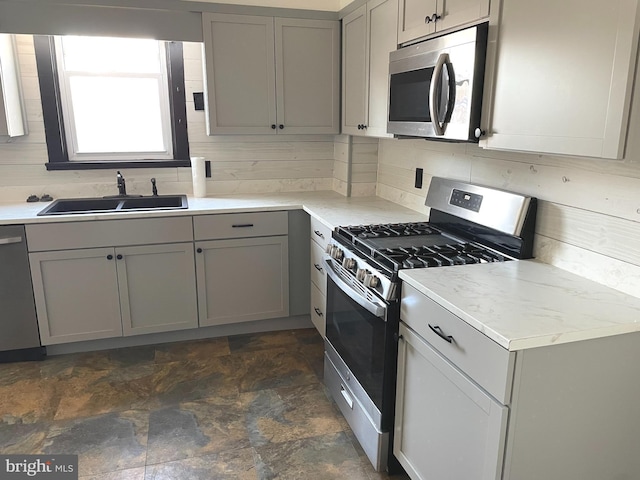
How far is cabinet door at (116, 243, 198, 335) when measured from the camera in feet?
9.65

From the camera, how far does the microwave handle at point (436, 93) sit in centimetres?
186

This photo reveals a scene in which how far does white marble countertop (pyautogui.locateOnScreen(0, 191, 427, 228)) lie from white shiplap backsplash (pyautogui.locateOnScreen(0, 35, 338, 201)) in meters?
0.15

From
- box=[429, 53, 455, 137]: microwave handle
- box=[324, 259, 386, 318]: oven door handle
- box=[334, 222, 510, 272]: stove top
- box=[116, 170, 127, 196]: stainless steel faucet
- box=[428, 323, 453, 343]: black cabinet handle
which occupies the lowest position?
box=[324, 259, 386, 318]: oven door handle

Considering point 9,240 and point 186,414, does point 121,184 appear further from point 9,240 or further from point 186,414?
point 186,414

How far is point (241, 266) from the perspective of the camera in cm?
313

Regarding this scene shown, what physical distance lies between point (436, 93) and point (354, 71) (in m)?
1.25

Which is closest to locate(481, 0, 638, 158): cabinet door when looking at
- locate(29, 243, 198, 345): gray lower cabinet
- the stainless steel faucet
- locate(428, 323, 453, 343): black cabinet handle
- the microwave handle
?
the microwave handle

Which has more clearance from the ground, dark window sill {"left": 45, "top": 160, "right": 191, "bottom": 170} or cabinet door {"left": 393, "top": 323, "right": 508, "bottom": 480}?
dark window sill {"left": 45, "top": 160, "right": 191, "bottom": 170}

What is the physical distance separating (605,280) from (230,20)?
252 cm

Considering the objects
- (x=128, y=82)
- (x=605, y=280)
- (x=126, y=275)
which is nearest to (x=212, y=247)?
(x=126, y=275)

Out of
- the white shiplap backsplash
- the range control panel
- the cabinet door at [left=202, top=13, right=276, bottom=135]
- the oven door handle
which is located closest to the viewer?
the oven door handle

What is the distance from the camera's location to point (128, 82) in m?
3.29

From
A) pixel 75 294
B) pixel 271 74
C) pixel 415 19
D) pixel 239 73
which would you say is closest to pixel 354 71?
pixel 271 74

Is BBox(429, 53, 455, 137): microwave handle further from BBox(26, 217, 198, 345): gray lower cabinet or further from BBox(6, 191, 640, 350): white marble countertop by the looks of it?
BBox(26, 217, 198, 345): gray lower cabinet
